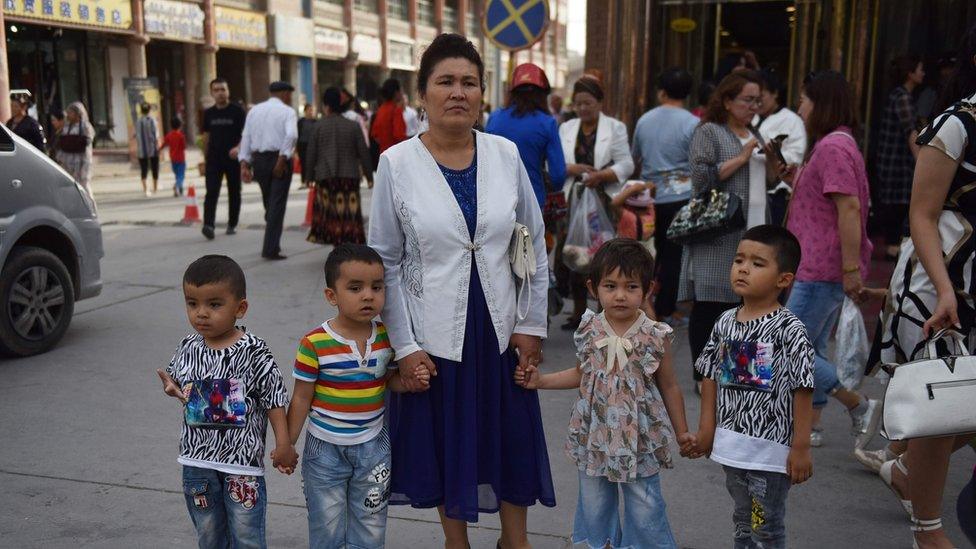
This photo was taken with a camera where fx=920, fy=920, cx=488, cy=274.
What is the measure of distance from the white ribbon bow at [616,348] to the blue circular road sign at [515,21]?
540 centimetres

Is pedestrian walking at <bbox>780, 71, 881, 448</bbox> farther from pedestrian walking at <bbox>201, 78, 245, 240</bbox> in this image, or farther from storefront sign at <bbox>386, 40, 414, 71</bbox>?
storefront sign at <bbox>386, 40, 414, 71</bbox>

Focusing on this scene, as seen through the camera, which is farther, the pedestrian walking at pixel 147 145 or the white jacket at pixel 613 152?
the pedestrian walking at pixel 147 145

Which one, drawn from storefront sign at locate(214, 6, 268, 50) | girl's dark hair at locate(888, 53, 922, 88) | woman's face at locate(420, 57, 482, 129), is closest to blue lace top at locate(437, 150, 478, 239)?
woman's face at locate(420, 57, 482, 129)

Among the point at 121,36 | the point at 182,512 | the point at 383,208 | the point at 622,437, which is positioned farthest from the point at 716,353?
the point at 121,36

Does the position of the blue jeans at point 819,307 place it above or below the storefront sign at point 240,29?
below

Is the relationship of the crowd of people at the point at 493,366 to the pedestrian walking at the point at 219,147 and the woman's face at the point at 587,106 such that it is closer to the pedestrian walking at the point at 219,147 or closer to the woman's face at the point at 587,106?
the woman's face at the point at 587,106

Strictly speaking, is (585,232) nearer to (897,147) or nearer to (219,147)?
(897,147)

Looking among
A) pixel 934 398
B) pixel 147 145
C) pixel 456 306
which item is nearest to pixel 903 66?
pixel 934 398

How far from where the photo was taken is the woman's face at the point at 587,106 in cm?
634

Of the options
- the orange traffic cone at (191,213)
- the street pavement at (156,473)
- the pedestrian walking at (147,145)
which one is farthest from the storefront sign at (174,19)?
the street pavement at (156,473)

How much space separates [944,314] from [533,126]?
3258 mm

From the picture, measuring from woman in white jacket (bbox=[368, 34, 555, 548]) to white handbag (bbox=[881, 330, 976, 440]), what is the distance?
1145 millimetres

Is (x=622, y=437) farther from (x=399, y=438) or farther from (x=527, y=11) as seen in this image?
(x=527, y=11)

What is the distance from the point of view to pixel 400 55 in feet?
136
